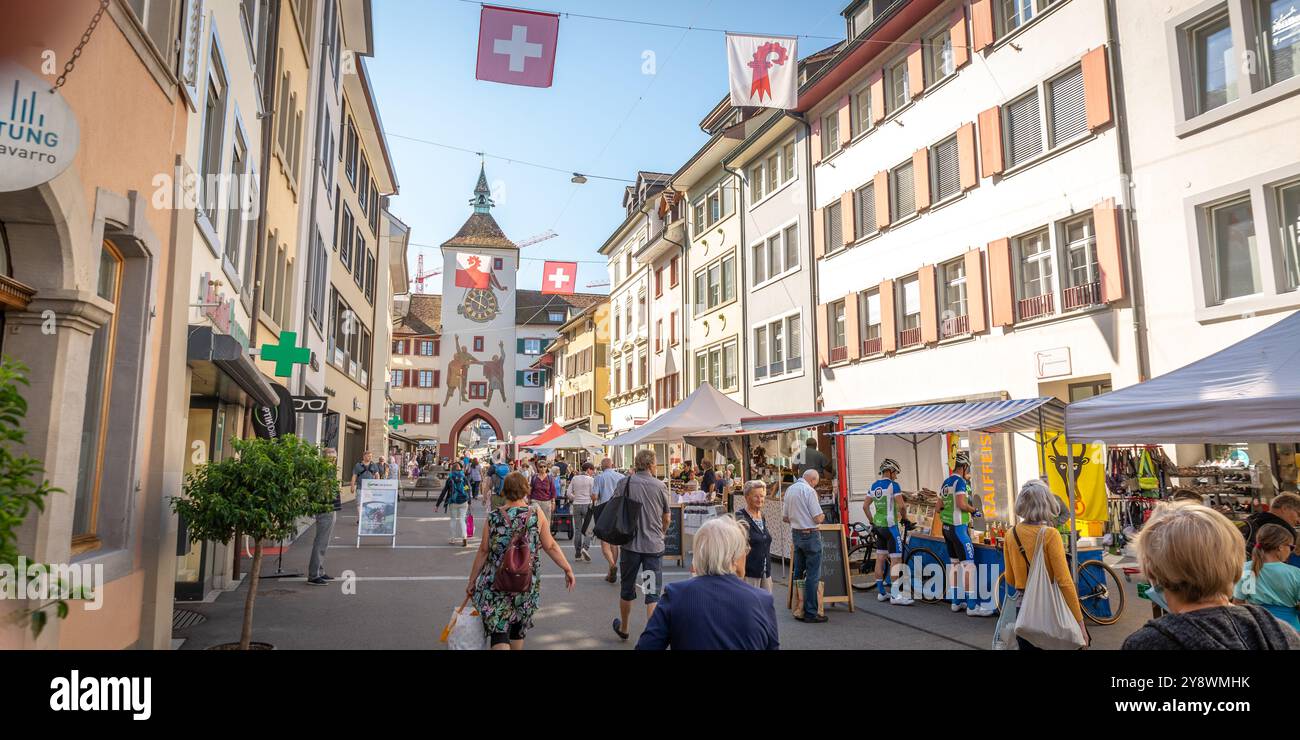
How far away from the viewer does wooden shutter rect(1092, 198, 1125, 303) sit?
14.5m

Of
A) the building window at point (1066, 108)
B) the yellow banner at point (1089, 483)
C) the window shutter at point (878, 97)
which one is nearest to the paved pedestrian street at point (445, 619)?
the yellow banner at point (1089, 483)

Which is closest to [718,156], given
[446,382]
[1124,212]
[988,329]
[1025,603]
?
[988,329]

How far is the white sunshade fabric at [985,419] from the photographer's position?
395 inches

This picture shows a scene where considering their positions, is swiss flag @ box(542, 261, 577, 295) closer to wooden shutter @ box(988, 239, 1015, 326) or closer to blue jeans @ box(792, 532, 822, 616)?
wooden shutter @ box(988, 239, 1015, 326)

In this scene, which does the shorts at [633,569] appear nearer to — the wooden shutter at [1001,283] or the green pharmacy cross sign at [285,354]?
the green pharmacy cross sign at [285,354]

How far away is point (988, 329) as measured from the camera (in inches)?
704

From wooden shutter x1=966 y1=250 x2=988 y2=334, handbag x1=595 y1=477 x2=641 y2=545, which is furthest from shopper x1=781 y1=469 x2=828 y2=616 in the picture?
wooden shutter x1=966 y1=250 x2=988 y2=334

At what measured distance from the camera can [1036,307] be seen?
55.1ft

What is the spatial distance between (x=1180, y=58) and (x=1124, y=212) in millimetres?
2687

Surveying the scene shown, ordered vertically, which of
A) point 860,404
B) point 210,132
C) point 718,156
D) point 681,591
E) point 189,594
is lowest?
point 189,594

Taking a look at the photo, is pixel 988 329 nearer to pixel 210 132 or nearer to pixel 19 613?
pixel 210 132

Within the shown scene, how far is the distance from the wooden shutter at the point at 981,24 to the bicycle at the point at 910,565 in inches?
468

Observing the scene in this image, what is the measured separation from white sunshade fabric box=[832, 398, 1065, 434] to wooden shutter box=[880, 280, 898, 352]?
877cm

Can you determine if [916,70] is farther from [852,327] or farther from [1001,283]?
[852,327]
